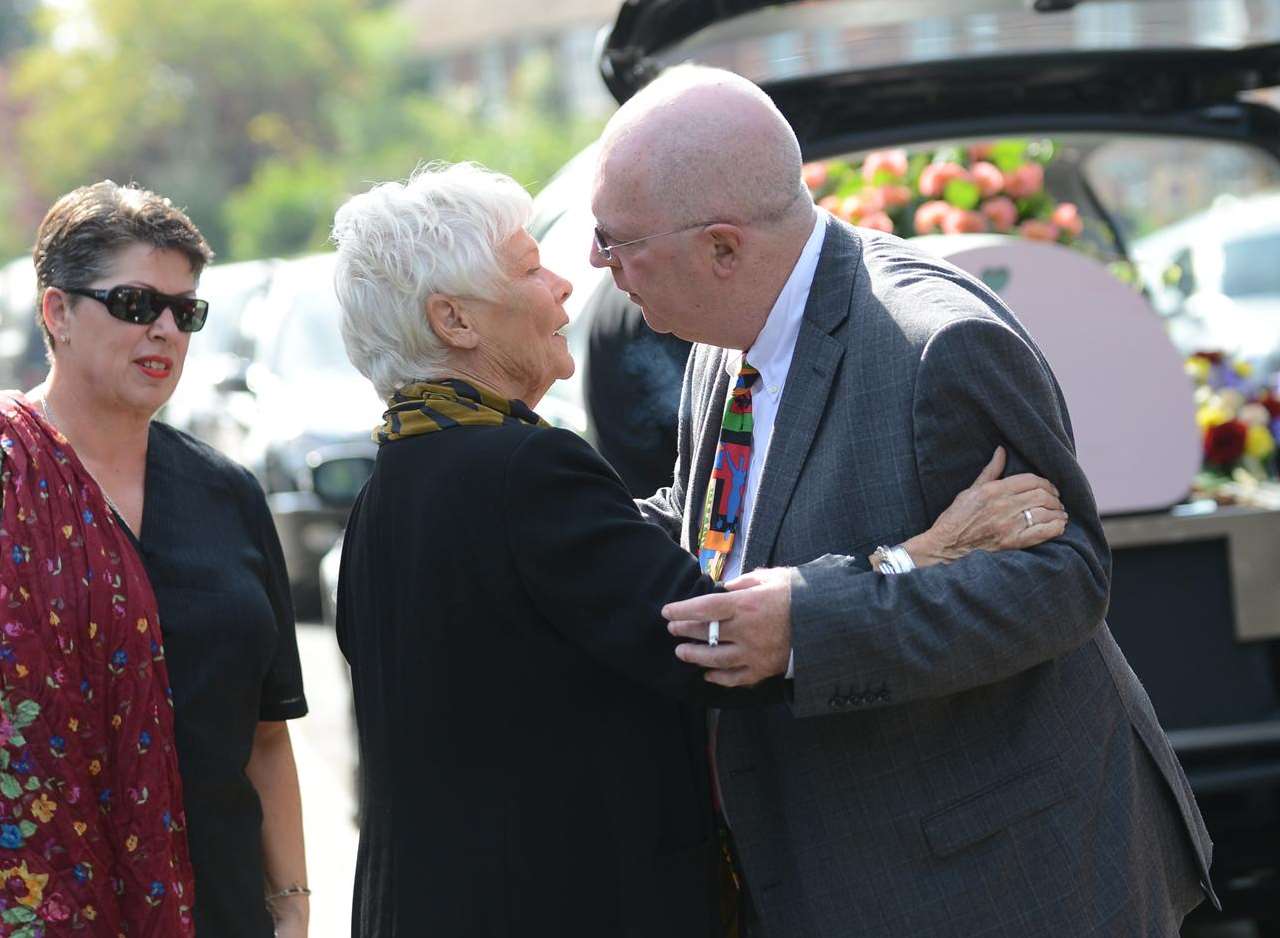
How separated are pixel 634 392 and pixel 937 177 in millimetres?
1840

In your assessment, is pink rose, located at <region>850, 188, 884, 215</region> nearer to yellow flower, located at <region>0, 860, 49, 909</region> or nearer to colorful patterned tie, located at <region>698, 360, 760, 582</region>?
colorful patterned tie, located at <region>698, 360, 760, 582</region>

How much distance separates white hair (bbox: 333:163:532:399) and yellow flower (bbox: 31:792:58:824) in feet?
2.64

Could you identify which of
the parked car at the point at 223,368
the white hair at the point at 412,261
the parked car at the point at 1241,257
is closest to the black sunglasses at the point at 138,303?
→ the white hair at the point at 412,261

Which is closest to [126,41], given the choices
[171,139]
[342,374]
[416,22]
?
[171,139]

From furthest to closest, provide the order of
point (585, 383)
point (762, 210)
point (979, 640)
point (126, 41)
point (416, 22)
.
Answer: point (416, 22) → point (126, 41) → point (585, 383) → point (762, 210) → point (979, 640)

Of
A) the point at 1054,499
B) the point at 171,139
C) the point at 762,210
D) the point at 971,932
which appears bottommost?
the point at 971,932

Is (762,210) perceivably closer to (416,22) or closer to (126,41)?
(126,41)

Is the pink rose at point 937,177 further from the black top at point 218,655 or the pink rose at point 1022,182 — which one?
the black top at point 218,655

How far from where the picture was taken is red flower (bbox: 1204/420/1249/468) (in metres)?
4.95

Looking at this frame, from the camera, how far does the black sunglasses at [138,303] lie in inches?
115

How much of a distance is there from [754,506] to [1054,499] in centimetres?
41

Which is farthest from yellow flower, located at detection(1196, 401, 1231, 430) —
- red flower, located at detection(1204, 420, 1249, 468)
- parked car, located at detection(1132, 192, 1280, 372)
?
parked car, located at detection(1132, 192, 1280, 372)

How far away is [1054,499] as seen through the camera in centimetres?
230

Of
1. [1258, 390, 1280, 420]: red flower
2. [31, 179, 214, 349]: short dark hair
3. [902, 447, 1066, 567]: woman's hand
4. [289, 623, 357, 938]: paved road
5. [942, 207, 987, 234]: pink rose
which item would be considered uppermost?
[31, 179, 214, 349]: short dark hair
